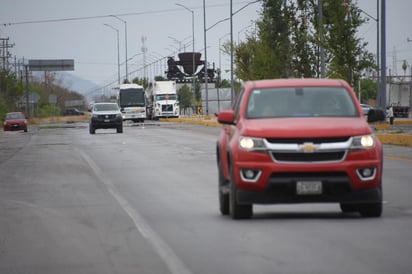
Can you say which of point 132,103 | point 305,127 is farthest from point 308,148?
point 132,103

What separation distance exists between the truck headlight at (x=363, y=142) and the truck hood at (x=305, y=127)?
0.17 ft

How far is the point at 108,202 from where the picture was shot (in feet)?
59.4

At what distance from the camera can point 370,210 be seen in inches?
559

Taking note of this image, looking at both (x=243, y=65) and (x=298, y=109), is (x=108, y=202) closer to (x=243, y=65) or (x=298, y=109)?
(x=298, y=109)

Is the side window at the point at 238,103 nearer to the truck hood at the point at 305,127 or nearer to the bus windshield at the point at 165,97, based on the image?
the truck hood at the point at 305,127

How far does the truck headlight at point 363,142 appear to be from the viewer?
13703mm

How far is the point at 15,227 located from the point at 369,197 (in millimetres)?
4348

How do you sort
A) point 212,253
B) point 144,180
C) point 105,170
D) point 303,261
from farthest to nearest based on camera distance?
point 105,170, point 144,180, point 212,253, point 303,261

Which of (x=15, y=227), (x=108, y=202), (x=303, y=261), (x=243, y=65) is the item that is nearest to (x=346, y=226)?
(x=303, y=261)

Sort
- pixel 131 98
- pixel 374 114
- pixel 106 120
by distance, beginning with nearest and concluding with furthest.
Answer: pixel 374 114 < pixel 106 120 < pixel 131 98

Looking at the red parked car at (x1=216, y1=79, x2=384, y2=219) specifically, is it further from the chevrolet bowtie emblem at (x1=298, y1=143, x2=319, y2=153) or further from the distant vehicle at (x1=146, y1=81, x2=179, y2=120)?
the distant vehicle at (x1=146, y1=81, x2=179, y2=120)

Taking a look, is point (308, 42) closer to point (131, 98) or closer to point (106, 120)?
point (106, 120)

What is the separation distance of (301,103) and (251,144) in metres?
1.25

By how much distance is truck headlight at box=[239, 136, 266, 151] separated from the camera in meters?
13.7
